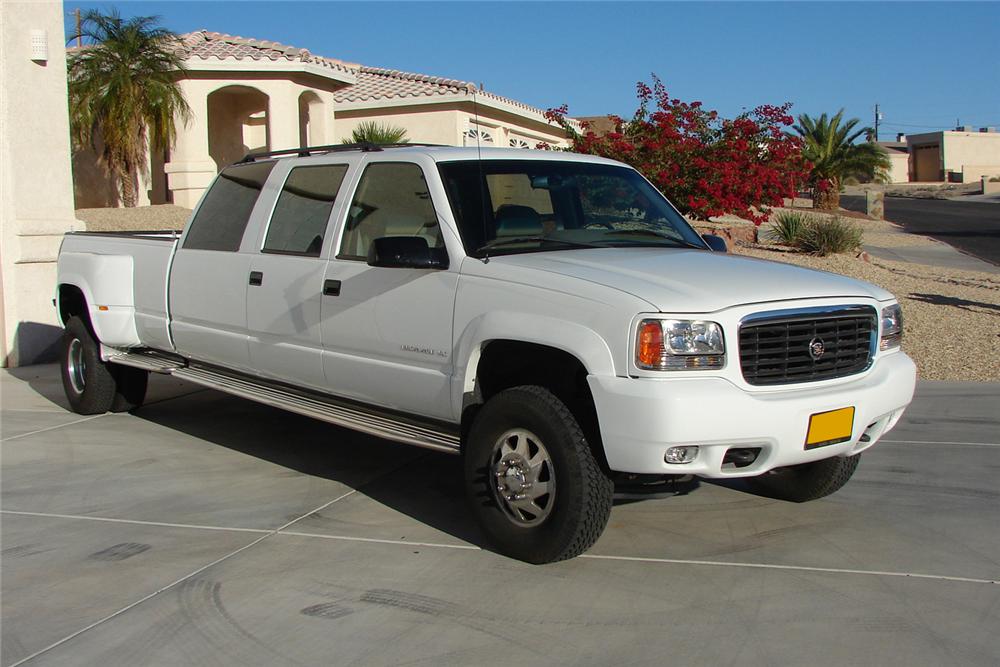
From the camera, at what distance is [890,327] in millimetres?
5258

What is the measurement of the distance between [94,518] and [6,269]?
5948 mm

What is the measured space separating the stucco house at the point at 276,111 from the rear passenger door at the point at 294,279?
12.8 meters

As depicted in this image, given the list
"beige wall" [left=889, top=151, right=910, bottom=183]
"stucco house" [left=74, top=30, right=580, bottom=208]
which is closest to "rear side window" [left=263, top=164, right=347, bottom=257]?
"stucco house" [left=74, top=30, right=580, bottom=208]

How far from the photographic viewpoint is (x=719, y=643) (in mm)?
4000

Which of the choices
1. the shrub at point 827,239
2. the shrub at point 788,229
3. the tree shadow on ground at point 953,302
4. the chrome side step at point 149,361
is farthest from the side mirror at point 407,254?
the shrub at point 788,229

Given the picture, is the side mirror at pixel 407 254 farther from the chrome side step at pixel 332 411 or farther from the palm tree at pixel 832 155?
the palm tree at pixel 832 155

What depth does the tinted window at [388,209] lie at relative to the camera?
5586 mm

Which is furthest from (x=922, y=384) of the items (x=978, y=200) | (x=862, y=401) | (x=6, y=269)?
(x=978, y=200)

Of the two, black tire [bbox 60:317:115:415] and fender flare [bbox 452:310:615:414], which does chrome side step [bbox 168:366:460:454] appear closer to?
fender flare [bbox 452:310:615:414]

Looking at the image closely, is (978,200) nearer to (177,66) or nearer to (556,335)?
(177,66)

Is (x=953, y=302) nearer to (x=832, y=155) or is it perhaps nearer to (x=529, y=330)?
(x=529, y=330)

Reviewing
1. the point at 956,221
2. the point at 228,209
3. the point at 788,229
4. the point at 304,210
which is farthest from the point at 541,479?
the point at 956,221

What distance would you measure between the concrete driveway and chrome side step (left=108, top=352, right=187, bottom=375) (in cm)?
60

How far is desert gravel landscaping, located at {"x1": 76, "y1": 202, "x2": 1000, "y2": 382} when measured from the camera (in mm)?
10490
